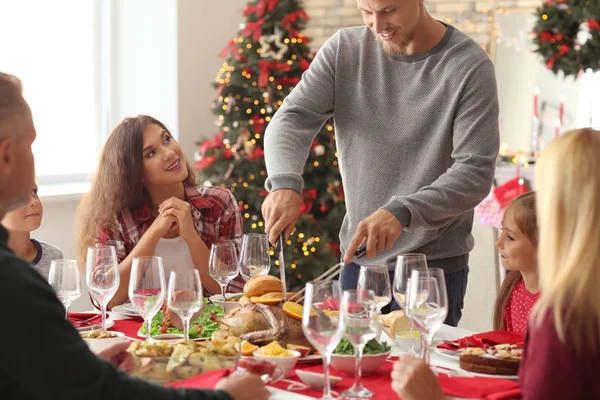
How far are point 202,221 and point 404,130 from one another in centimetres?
87

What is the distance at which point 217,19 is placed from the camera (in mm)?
5648

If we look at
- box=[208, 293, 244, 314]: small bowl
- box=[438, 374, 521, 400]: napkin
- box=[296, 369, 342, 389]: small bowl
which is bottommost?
box=[208, 293, 244, 314]: small bowl

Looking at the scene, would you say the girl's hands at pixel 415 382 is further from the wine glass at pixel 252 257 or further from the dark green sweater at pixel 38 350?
the wine glass at pixel 252 257

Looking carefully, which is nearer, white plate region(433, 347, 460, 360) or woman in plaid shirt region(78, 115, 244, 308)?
white plate region(433, 347, 460, 360)

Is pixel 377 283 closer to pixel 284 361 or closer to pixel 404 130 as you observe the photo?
pixel 284 361

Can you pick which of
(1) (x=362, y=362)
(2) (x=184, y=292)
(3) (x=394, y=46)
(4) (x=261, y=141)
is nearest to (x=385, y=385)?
(1) (x=362, y=362)

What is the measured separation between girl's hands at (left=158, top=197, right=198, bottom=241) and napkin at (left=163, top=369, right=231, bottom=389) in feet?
4.23

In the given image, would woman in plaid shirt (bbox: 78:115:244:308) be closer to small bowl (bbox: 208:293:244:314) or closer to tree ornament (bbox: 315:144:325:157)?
small bowl (bbox: 208:293:244:314)

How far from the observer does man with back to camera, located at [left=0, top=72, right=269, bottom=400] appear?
1.28 metres

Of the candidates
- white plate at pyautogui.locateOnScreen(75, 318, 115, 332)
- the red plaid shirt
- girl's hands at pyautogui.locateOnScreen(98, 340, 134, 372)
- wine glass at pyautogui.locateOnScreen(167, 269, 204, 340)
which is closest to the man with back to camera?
girl's hands at pyautogui.locateOnScreen(98, 340, 134, 372)

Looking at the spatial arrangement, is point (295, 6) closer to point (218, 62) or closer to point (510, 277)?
point (218, 62)

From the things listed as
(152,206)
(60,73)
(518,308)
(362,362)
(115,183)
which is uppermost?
(60,73)

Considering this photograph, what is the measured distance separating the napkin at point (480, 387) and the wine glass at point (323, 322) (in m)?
0.26

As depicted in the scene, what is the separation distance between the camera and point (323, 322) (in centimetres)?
160
